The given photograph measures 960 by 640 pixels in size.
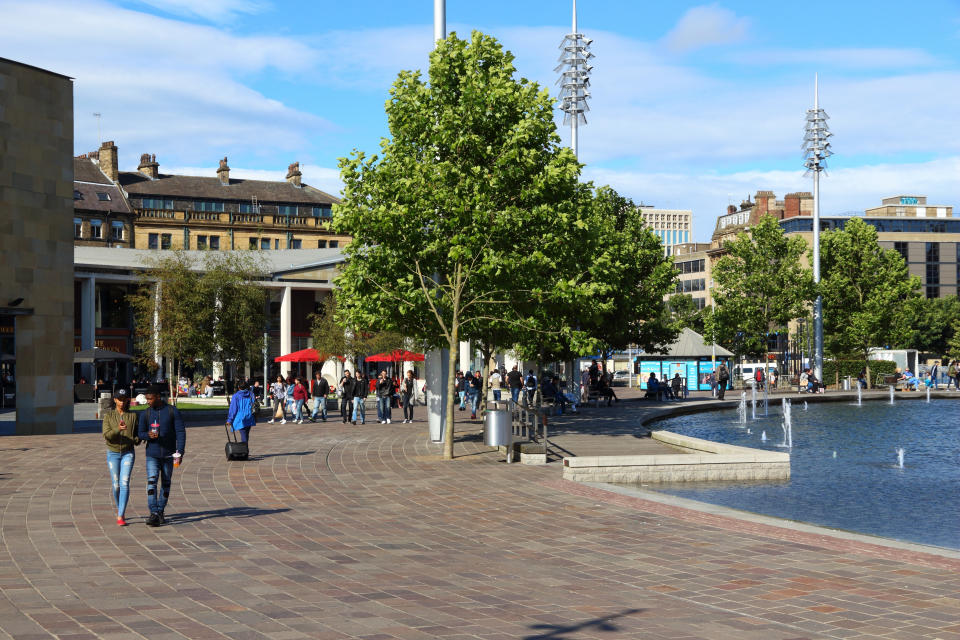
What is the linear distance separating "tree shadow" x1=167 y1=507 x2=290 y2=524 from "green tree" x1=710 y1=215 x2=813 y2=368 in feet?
165

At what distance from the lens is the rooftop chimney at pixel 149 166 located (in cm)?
9581

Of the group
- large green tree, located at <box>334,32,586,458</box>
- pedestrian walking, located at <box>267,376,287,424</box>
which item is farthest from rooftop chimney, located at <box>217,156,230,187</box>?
large green tree, located at <box>334,32,586,458</box>

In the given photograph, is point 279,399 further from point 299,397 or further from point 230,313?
point 230,313

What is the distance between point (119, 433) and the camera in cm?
1189

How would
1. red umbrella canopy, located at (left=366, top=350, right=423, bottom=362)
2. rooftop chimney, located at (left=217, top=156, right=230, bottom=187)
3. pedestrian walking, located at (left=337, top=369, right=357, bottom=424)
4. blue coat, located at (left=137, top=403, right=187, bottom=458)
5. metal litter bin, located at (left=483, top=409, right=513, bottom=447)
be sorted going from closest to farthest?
blue coat, located at (left=137, top=403, right=187, bottom=458) → metal litter bin, located at (left=483, top=409, right=513, bottom=447) → pedestrian walking, located at (left=337, top=369, right=357, bottom=424) → red umbrella canopy, located at (left=366, top=350, right=423, bottom=362) → rooftop chimney, located at (left=217, top=156, right=230, bottom=187)

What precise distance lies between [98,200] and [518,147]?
75.1 meters

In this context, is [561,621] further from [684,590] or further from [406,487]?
[406,487]

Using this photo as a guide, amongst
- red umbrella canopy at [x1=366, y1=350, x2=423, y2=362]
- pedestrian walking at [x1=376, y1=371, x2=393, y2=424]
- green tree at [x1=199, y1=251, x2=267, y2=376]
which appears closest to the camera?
pedestrian walking at [x1=376, y1=371, x2=393, y2=424]

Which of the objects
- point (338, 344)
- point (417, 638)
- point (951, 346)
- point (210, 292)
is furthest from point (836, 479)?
point (951, 346)

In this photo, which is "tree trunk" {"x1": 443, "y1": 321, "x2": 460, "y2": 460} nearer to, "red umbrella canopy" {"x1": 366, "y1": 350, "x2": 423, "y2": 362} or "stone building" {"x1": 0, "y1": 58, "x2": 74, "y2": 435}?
"stone building" {"x1": 0, "y1": 58, "x2": 74, "y2": 435}

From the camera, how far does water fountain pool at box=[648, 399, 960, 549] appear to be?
13797 mm

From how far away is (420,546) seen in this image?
10.9 meters

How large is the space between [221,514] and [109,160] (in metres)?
84.9

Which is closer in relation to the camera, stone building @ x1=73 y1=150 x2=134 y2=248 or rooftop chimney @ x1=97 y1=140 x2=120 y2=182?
stone building @ x1=73 y1=150 x2=134 y2=248
